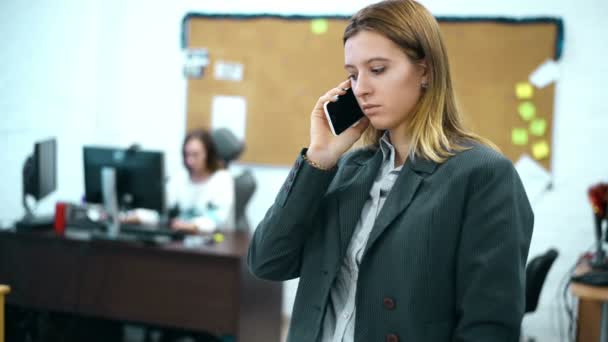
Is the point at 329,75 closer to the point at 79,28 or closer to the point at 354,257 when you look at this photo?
the point at 79,28

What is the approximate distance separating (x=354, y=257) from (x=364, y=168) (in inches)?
7.2

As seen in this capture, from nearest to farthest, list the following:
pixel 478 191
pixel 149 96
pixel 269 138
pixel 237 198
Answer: pixel 478 191 → pixel 237 198 → pixel 269 138 → pixel 149 96

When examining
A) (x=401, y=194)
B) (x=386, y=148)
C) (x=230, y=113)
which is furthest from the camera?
(x=230, y=113)

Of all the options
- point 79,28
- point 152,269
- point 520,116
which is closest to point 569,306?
point 520,116

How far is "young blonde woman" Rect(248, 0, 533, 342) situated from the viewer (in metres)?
1.01

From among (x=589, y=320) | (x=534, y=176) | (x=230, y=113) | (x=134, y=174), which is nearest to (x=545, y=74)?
(x=534, y=176)

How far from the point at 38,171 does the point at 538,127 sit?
298 cm

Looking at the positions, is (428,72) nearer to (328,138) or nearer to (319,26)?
(328,138)

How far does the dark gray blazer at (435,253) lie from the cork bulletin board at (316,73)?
2.95 metres

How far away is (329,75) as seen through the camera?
13.9 feet

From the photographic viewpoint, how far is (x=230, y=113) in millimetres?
4465

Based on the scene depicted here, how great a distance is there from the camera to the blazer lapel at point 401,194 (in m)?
1.08

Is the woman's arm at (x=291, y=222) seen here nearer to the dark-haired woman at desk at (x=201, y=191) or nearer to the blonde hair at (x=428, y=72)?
the blonde hair at (x=428, y=72)

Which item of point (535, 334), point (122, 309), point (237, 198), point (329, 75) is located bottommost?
point (535, 334)
